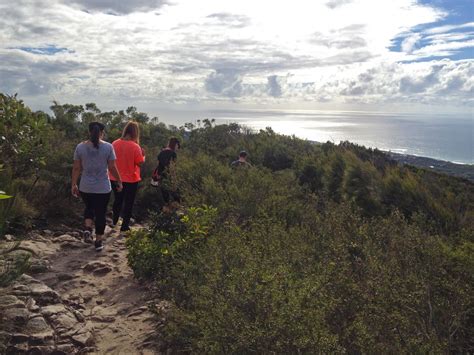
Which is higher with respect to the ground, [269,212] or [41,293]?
[269,212]

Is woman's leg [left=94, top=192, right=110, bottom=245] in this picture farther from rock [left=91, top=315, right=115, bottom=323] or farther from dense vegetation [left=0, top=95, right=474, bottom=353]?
rock [left=91, top=315, right=115, bottom=323]

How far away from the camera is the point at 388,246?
459 centimetres

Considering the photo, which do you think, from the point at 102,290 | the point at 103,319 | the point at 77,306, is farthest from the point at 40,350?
the point at 102,290

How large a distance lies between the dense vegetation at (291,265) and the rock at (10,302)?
3.91ft

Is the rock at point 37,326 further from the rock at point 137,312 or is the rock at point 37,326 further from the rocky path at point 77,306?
the rock at point 137,312

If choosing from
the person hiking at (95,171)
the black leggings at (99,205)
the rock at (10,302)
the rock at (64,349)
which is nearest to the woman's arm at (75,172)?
the person hiking at (95,171)

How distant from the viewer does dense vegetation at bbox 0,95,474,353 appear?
2.87m

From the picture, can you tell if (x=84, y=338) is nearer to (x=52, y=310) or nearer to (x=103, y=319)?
Answer: (x=52, y=310)

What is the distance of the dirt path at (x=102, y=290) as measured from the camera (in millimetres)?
3793

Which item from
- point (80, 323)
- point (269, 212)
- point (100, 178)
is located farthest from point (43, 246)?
point (269, 212)

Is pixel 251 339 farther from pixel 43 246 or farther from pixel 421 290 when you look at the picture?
pixel 43 246

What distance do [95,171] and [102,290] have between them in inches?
69.8

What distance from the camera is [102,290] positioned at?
187 inches

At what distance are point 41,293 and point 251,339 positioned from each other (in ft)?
7.39
